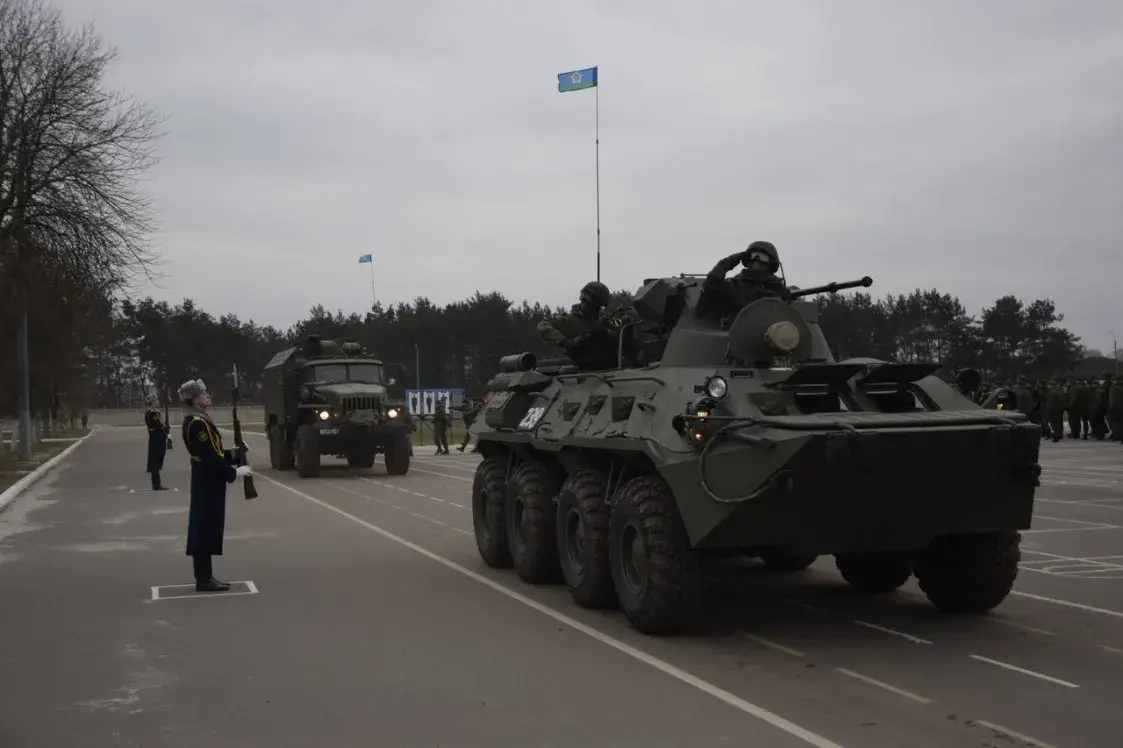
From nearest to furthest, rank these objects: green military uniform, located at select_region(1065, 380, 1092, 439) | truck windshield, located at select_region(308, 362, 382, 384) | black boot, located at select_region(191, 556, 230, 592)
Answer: black boot, located at select_region(191, 556, 230, 592)
truck windshield, located at select_region(308, 362, 382, 384)
green military uniform, located at select_region(1065, 380, 1092, 439)

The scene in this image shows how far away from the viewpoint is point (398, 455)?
86.4 ft

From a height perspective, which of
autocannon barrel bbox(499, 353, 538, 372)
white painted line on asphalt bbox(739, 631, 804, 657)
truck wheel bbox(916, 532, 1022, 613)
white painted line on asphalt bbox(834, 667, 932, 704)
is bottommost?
white painted line on asphalt bbox(739, 631, 804, 657)

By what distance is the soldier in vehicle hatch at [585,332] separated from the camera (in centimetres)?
1126

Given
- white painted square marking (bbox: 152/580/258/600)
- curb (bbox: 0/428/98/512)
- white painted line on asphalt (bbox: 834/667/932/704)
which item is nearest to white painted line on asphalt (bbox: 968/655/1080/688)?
white painted line on asphalt (bbox: 834/667/932/704)

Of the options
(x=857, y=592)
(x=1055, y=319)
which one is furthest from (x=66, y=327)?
(x=1055, y=319)

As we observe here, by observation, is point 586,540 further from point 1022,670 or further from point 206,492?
point 206,492

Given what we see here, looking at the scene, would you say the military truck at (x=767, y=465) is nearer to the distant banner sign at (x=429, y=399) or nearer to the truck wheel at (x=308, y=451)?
the truck wheel at (x=308, y=451)

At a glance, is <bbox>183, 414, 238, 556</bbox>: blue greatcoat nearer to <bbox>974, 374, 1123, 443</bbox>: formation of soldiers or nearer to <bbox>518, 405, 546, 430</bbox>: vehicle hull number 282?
<bbox>518, 405, 546, 430</bbox>: vehicle hull number 282

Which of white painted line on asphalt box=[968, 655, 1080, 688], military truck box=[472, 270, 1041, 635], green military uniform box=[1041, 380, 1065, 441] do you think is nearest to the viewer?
white painted line on asphalt box=[968, 655, 1080, 688]

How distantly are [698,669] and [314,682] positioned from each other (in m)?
2.21

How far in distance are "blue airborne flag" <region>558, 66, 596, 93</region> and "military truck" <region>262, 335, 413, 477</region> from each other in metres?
8.53

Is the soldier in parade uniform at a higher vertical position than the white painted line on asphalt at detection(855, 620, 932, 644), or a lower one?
higher

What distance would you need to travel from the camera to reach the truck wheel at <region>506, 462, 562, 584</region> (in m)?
10.8

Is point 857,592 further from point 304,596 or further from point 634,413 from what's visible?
point 304,596
